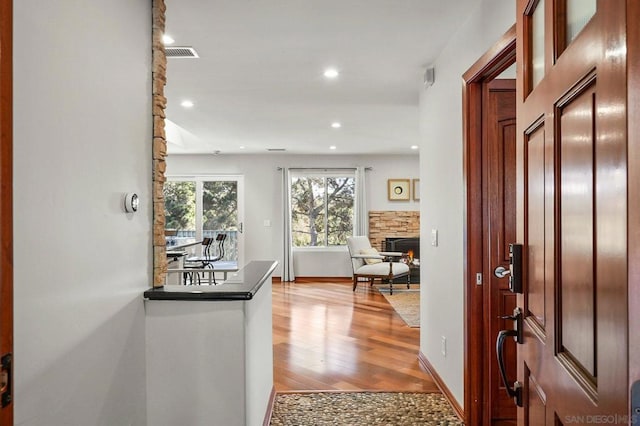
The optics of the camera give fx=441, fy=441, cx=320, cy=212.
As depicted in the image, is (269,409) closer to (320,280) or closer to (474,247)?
(474,247)

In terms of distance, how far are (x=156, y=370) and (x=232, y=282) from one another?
503 mm

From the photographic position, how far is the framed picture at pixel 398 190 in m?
8.57

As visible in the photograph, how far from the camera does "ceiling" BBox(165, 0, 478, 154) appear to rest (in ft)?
7.98


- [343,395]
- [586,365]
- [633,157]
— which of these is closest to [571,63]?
[633,157]

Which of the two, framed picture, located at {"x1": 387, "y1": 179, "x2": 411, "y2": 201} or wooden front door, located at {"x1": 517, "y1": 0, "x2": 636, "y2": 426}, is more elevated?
framed picture, located at {"x1": 387, "y1": 179, "x2": 411, "y2": 201}

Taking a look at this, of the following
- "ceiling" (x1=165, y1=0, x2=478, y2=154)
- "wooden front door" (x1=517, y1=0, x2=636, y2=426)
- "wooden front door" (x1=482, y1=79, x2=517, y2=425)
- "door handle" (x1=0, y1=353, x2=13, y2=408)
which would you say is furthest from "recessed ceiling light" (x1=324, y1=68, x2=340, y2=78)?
"door handle" (x1=0, y1=353, x2=13, y2=408)

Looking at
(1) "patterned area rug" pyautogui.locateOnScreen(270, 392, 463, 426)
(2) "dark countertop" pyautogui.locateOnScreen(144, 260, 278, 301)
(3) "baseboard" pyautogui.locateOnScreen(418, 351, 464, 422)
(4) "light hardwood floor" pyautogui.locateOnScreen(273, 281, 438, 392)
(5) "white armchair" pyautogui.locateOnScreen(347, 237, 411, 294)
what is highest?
(2) "dark countertop" pyautogui.locateOnScreen(144, 260, 278, 301)

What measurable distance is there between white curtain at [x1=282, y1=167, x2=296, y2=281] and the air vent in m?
5.34

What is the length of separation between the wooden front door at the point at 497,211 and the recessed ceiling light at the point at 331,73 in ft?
4.41

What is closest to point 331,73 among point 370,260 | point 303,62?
point 303,62

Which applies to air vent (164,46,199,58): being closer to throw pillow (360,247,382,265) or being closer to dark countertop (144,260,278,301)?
dark countertop (144,260,278,301)

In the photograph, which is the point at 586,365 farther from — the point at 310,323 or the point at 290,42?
the point at 310,323

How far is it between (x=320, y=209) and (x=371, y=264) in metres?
1.74

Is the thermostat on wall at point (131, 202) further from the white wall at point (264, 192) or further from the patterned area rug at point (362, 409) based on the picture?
the white wall at point (264, 192)
